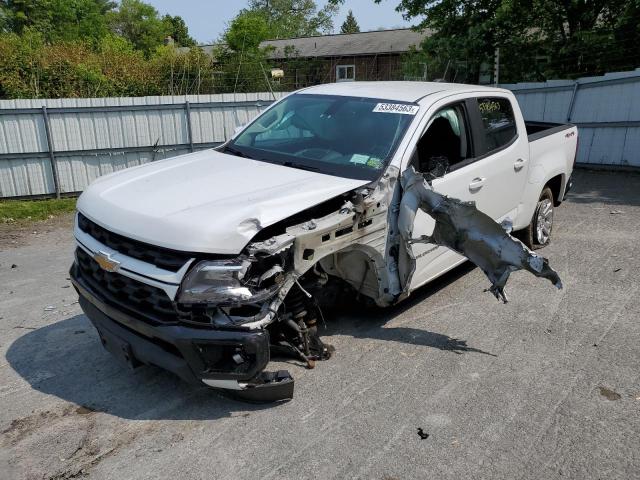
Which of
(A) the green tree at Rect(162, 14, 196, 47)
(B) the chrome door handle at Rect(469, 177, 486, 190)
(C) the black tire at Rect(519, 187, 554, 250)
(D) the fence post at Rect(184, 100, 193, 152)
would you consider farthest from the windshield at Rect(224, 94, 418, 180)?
(A) the green tree at Rect(162, 14, 196, 47)

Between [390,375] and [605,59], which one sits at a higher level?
[605,59]

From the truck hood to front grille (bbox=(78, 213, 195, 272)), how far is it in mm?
63

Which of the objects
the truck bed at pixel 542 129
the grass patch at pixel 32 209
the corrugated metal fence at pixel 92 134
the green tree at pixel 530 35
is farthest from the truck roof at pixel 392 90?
the green tree at pixel 530 35

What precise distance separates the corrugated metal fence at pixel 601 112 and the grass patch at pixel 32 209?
10.2 metres

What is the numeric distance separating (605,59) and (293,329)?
1247 cm

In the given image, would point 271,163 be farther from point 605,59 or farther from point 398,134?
point 605,59

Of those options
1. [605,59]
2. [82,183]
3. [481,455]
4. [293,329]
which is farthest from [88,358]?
[605,59]

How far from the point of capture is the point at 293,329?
3693mm

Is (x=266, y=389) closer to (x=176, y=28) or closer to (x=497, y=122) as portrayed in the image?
(x=497, y=122)

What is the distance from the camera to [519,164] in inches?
212

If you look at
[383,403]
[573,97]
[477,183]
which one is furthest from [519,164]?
[573,97]

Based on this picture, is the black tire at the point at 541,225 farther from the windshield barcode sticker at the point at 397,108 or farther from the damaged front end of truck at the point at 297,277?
the damaged front end of truck at the point at 297,277

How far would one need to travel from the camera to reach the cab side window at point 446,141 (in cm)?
450

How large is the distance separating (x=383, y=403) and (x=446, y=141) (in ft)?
7.83
